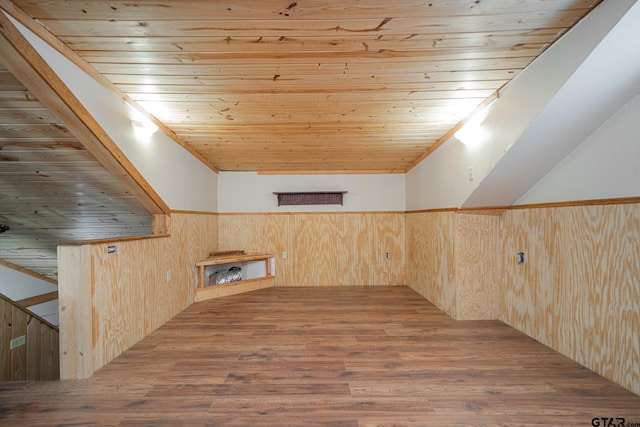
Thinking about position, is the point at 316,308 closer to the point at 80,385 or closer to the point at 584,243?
the point at 80,385

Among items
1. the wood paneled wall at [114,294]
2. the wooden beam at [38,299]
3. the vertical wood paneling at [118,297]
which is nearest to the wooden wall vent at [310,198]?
the wood paneled wall at [114,294]

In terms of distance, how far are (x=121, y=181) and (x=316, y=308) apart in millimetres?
2495

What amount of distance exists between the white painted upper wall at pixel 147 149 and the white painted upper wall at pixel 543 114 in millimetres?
3026

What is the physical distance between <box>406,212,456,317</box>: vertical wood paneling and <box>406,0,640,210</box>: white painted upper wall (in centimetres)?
41

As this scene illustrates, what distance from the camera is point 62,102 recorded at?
2.01 m

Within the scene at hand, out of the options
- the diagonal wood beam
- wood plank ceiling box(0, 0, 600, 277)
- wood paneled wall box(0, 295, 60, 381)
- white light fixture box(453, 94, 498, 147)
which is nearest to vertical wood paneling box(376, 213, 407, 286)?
wood plank ceiling box(0, 0, 600, 277)

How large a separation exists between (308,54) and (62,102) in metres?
1.61

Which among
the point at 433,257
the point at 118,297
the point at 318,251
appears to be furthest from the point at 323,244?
the point at 118,297

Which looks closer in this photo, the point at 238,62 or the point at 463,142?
the point at 238,62

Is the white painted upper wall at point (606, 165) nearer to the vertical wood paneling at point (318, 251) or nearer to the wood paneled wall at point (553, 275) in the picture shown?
the wood paneled wall at point (553, 275)

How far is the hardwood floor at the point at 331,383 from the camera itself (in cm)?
176

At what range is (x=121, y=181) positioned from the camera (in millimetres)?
2811

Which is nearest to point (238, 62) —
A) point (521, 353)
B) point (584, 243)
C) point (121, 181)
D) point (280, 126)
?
point (280, 126)

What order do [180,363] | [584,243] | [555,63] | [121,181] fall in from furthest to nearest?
[121,181] → [180,363] → [584,243] → [555,63]
